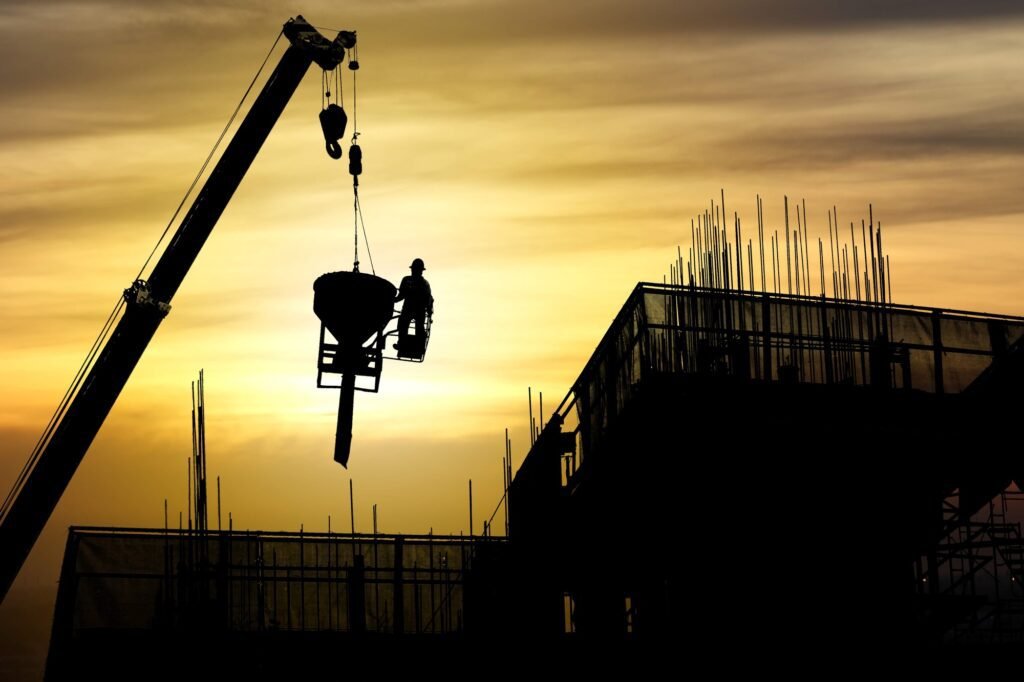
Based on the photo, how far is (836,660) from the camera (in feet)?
85.8

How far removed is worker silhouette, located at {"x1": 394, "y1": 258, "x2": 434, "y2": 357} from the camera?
27719mm

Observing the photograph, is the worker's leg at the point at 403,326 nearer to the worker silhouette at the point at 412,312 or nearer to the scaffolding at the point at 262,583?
the worker silhouette at the point at 412,312

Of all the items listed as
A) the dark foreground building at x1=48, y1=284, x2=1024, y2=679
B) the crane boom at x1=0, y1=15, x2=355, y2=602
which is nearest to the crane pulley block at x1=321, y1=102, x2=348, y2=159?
the crane boom at x1=0, y1=15, x2=355, y2=602

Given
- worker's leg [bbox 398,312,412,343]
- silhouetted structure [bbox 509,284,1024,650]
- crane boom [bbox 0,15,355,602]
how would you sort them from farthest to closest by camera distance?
crane boom [bbox 0,15,355,602] → worker's leg [bbox 398,312,412,343] → silhouetted structure [bbox 509,284,1024,650]

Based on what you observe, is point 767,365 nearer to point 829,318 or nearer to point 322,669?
point 829,318

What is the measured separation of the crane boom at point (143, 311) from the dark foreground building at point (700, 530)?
470 centimetres

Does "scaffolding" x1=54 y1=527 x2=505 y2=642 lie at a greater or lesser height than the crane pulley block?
lesser

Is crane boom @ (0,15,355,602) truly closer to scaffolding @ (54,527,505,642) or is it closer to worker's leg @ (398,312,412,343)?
scaffolding @ (54,527,505,642)

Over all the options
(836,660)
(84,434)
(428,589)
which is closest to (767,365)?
(836,660)

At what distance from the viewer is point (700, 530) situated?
27734mm

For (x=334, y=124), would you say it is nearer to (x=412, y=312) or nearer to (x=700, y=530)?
(x=412, y=312)

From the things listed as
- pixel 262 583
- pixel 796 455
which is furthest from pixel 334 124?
pixel 796 455

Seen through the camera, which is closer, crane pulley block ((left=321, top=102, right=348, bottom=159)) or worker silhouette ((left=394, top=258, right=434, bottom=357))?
worker silhouette ((left=394, top=258, right=434, bottom=357))

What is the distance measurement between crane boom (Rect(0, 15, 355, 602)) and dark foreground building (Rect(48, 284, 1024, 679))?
4696mm
